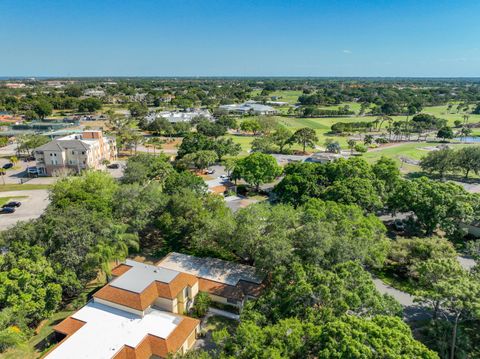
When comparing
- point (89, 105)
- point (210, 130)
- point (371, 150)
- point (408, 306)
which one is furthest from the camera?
point (89, 105)

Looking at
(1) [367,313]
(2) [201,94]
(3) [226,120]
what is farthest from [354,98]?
(1) [367,313]

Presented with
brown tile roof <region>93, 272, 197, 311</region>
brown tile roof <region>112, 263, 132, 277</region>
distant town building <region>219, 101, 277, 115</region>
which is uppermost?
distant town building <region>219, 101, 277, 115</region>

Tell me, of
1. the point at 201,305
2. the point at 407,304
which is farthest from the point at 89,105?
the point at 407,304

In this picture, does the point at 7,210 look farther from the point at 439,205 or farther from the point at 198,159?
the point at 439,205

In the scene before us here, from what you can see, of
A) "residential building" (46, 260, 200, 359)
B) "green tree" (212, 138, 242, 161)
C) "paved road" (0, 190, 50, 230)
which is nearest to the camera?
"residential building" (46, 260, 200, 359)

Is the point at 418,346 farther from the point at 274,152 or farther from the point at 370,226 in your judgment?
the point at 274,152

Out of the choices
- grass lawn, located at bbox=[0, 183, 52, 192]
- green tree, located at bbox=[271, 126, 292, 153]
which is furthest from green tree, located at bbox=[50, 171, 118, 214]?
green tree, located at bbox=[271, 126, 292, 153]

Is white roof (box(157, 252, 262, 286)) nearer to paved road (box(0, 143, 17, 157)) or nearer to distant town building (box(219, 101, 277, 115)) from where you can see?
paved road (box(0, 143, 17, 157))
